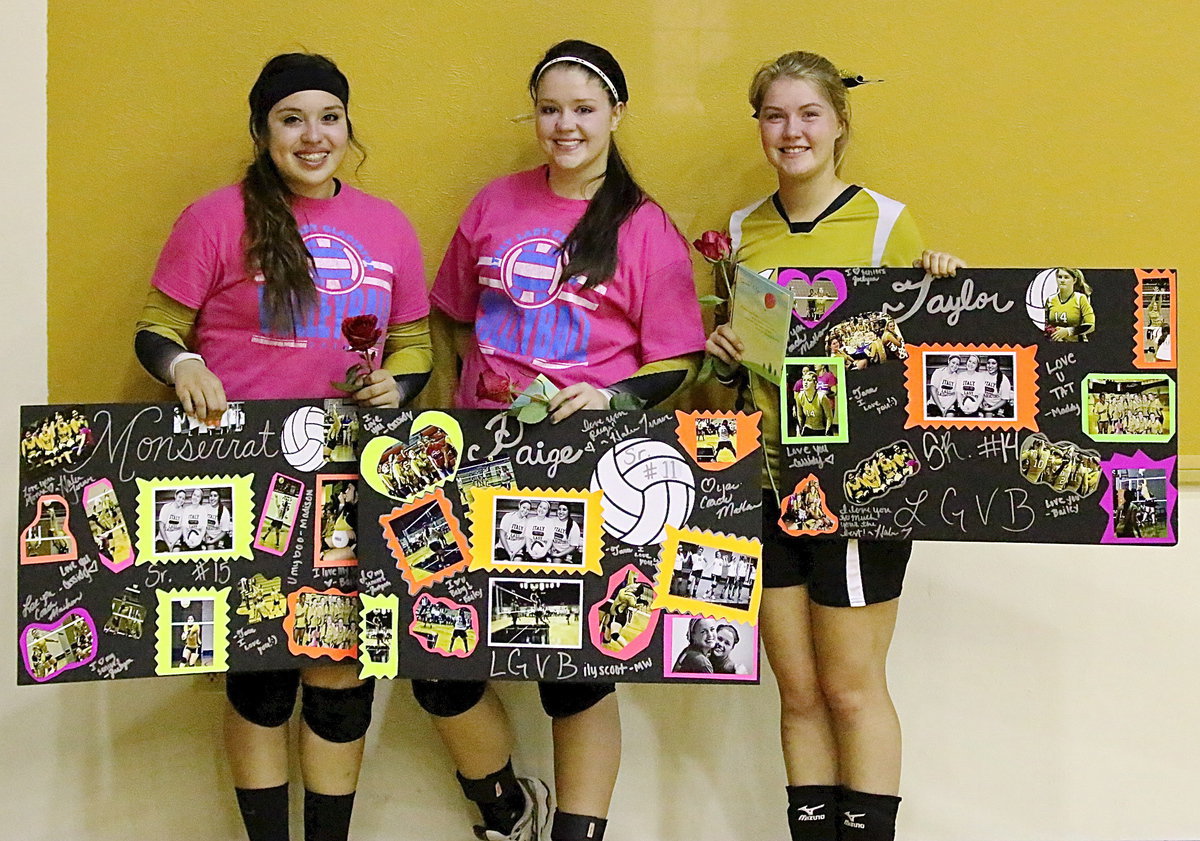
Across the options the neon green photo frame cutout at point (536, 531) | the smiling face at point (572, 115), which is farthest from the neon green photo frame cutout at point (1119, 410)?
the smiling face at point (572, 115)

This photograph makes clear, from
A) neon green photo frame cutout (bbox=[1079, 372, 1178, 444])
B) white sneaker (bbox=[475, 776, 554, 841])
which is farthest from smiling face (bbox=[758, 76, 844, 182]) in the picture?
white sneaker (bbox=[475, 776, 554, 841])

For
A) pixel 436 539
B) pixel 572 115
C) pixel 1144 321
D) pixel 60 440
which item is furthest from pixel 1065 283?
pixel 60 440

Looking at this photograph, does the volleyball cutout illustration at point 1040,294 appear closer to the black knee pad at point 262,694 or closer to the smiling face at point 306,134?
the smiling face at point 306,134

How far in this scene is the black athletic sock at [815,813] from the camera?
1.84 metres

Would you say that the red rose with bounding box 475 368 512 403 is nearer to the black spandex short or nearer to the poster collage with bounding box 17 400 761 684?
the poster collage with bounding box 17 400 761 684

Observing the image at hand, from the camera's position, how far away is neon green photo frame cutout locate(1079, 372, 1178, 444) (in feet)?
5.59

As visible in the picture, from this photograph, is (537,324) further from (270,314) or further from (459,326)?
(270,314)

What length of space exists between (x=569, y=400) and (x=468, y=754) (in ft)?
2.53

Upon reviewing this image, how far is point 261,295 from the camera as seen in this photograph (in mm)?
1803

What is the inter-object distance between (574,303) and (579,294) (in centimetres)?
2

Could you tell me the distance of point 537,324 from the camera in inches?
72.9

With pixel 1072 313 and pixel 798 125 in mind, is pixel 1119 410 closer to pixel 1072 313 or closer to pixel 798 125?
pixel 1072 313

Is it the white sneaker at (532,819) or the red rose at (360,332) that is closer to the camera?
the red rose at (360,332)

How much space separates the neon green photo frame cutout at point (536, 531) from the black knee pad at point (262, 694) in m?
0.46
